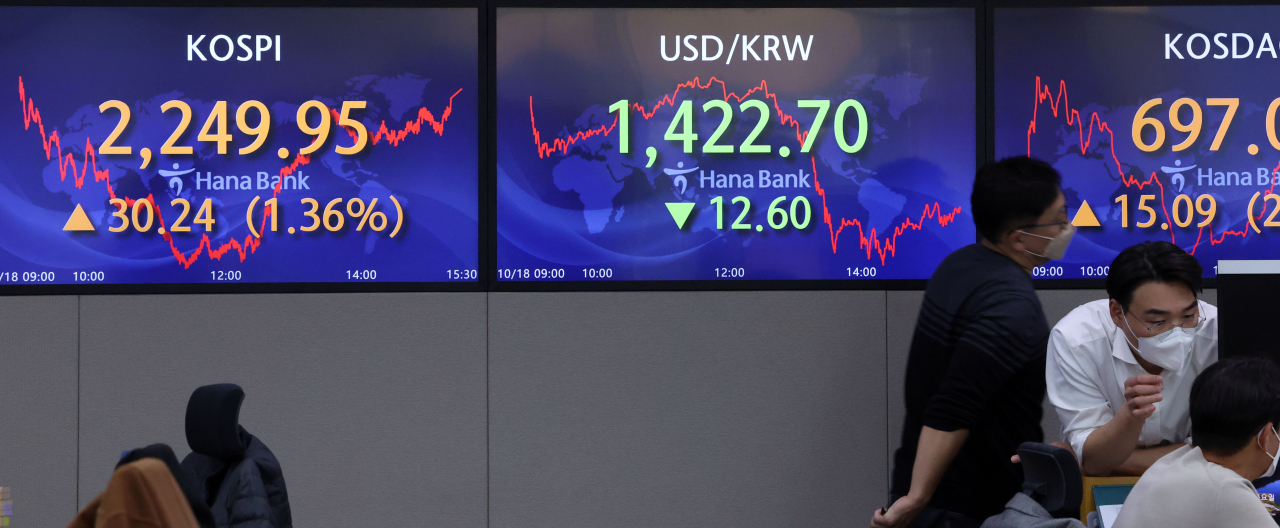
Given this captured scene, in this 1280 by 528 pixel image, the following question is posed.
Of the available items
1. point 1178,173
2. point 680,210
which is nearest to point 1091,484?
point 680,210

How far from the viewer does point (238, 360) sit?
336 centimetres

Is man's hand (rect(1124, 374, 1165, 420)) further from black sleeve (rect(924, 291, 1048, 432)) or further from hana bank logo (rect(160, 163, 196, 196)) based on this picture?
hana bank logo (rect(160, 163, 196, 196))

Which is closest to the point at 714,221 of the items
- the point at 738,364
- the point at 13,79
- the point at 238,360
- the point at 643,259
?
the point at 643,259

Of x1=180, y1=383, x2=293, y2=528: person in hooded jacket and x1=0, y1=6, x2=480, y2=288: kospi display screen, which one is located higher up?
x1=0, y1=6, x2=480, y2=288: kospi display screen

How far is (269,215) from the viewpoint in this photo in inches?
133

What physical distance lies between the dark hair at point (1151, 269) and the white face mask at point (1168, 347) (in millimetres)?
74

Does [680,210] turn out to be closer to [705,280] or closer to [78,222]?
[705,280]

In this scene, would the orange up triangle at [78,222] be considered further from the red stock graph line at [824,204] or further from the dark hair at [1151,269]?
the dark hair at [1151,269]

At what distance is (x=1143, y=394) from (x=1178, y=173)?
1.80 metres

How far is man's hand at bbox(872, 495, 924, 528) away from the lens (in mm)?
2184

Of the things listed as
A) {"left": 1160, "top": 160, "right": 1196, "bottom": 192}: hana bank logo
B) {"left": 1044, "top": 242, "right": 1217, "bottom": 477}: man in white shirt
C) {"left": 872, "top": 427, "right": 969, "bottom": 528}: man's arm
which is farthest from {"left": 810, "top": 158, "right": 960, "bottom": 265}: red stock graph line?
{"left": 872, "top": 427, "right": 969, "bottom": 528}: man's arm

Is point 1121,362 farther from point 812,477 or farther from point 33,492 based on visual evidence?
point 33,492

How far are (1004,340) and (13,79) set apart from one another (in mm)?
3301

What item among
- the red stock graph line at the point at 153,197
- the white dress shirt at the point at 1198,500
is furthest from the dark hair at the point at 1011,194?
the red stock graph line at the point at 153,197
